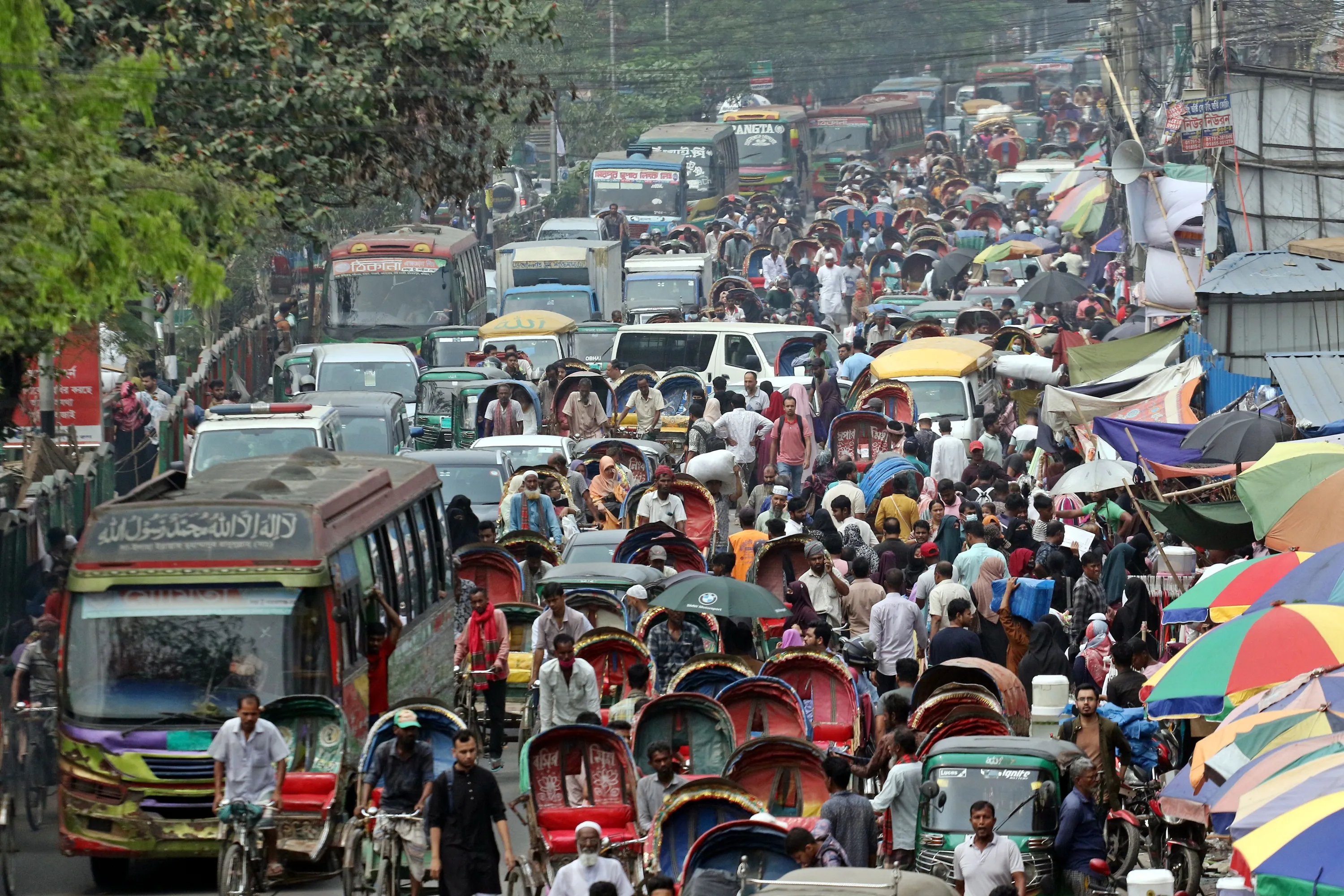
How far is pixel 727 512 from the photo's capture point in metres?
22.5

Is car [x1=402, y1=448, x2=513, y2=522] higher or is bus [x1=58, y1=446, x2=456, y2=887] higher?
bus [x1=58, y1=446, x2=456, y2=887]

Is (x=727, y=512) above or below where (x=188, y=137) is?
below

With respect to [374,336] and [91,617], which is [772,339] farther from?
[91,617]

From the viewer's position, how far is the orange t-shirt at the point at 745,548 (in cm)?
1775

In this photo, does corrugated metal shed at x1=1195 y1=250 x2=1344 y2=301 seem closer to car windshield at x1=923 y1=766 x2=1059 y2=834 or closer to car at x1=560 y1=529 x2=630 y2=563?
car at x1=560 y1=529 x2=630 y2=563

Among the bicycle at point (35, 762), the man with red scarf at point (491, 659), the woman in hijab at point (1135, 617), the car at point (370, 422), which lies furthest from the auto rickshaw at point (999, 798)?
the car at point (370, 422)

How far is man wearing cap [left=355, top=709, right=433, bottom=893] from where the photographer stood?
35.0ft

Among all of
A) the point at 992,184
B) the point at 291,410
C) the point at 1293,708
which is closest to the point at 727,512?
the point at 291,410

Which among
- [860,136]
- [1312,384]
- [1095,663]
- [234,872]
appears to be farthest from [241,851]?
[860,136]

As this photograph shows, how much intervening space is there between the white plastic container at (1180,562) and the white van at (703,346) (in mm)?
11879

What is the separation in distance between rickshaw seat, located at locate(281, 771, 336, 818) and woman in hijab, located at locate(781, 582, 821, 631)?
4.66 metres

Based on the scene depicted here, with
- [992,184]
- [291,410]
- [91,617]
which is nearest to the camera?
[91,617]

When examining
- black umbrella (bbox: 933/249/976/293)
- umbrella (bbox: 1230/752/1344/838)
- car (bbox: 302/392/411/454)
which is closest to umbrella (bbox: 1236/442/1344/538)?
umbrella (bbox: 1230/752/1344/838)

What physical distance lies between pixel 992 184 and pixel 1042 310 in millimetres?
30774
